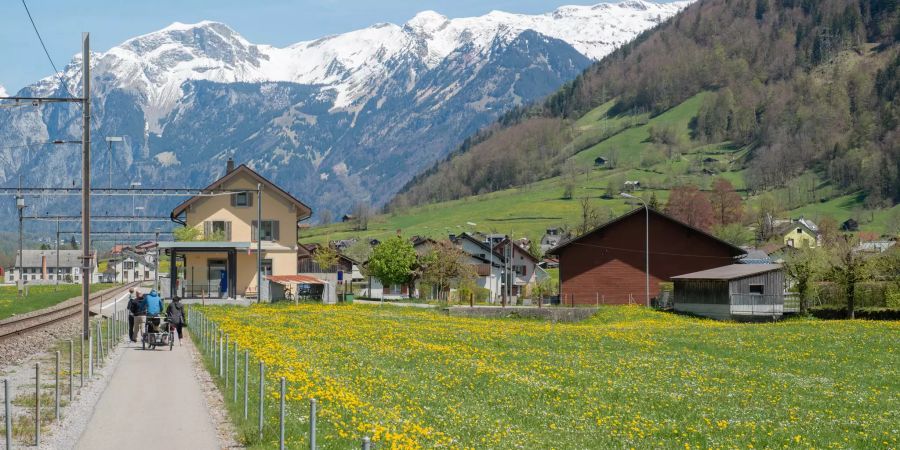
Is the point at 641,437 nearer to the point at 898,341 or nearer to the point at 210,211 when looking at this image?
the point at 898,341

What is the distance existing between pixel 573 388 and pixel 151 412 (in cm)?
1003

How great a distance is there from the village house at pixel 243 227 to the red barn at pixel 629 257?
23.2 metres

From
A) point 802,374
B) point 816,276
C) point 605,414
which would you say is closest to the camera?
point 605,414

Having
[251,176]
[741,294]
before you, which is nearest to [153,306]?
[741,294]

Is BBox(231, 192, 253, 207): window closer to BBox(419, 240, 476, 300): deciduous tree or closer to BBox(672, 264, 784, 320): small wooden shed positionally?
BBox(419, 240, 476, 300): deciduous tree

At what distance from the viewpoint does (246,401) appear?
19938mm

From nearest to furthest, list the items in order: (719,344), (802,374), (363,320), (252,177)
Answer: (802,374) < (719,344) < (363,320) < (252,177)

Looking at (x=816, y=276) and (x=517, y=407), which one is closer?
(x=517, y=407)

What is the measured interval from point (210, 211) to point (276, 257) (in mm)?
6700

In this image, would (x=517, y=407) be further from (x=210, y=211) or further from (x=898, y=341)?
(x=210, y=211)

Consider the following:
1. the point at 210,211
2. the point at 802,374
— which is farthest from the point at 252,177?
the point at 802,374

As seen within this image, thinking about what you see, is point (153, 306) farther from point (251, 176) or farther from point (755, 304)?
point (251, 176)

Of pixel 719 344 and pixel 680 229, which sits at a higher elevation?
pixel 680 229

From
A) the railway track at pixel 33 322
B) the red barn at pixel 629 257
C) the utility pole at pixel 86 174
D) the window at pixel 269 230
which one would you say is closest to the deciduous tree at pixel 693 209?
the red barn at pixel 629 257
